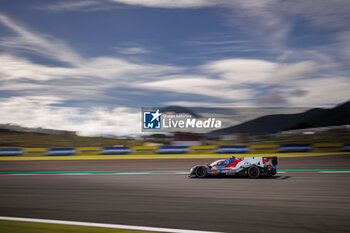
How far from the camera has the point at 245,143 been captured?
819 inches

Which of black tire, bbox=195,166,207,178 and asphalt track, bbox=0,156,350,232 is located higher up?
black tire, bbox=195,166,207,178

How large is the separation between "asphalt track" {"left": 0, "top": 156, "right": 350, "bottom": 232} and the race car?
50 cm

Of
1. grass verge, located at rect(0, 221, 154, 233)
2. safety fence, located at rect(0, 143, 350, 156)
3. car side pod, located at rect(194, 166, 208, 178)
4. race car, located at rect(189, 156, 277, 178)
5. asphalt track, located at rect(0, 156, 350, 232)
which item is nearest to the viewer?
grass verge, located at rect(0, 221, 154, 233)

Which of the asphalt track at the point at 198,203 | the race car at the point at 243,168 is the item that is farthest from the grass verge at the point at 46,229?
the race car at the point at 243,168

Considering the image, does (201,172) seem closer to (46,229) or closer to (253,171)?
(253,171)

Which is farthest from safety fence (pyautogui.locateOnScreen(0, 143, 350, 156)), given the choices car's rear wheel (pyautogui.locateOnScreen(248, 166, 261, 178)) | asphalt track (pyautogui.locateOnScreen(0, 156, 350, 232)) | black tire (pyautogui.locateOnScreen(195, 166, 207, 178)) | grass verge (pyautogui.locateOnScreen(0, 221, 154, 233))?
grass verge (pyautogui.locateOnScreen(0, 221, 154, 233))

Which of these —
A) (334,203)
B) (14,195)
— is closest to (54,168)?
(14,195)

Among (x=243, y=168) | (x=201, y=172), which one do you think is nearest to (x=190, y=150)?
(x=201, y=172)

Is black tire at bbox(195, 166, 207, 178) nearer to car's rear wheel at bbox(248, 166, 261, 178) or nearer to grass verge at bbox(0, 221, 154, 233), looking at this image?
car's rear wheel at bbox(248, 166, 261, 178)

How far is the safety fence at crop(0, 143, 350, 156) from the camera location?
18844mm

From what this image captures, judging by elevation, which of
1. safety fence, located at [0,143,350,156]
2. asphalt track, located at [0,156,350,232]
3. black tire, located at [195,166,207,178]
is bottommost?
asphalt track, located at [0,156,350,232]

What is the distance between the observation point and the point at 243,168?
10477mm

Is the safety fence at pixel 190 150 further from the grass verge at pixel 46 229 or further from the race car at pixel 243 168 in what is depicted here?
the grass verge at pixel 46 229

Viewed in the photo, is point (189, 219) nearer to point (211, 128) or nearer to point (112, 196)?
point (112, 196)
